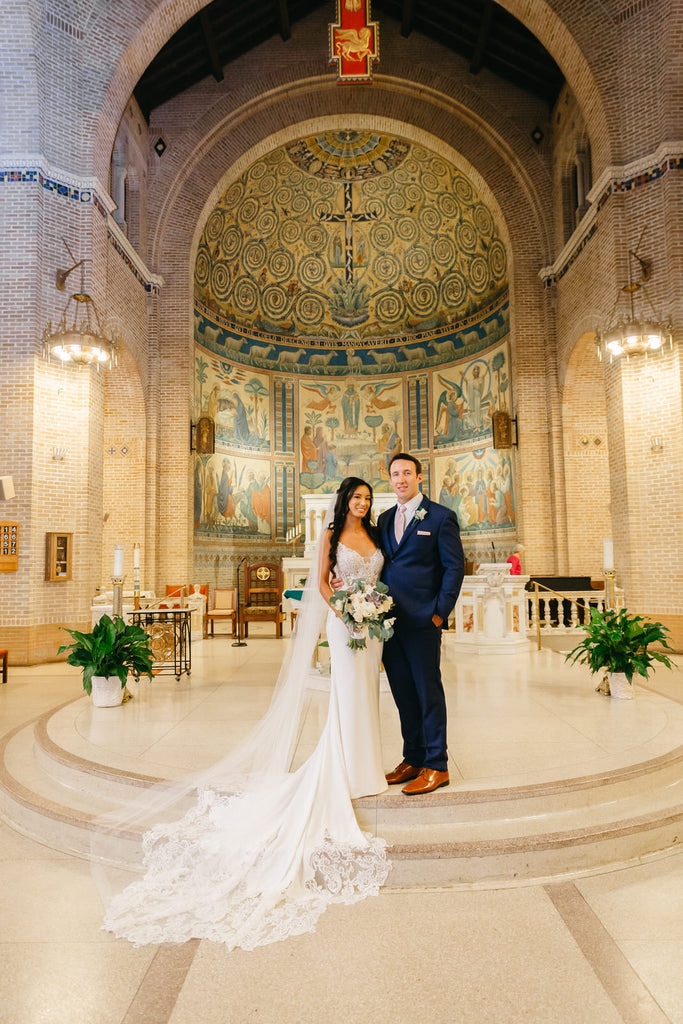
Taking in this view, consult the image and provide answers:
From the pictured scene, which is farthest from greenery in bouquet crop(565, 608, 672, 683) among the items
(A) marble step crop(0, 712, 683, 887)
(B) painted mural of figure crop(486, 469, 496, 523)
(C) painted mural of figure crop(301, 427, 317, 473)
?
(C) painted mural of figure crop(301, 427, 317, 473)

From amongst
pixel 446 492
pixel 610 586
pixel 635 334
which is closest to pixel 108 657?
pixel 610 586

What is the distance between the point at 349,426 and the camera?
64.7ft

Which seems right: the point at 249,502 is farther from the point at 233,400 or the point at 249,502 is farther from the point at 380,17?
the point at 380,17

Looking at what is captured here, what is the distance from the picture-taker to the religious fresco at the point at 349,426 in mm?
19484

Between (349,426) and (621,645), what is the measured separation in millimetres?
14157

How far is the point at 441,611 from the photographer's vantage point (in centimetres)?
375

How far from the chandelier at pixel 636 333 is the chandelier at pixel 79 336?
7185 millimetres

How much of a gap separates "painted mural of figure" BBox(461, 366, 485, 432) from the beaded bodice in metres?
14.3

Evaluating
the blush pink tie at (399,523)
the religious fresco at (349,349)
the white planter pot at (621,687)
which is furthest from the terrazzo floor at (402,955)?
the religious fresco at (349,349)

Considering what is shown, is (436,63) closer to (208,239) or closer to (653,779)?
(208,239)

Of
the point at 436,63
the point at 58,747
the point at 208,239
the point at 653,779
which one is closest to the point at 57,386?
the point at 58,747

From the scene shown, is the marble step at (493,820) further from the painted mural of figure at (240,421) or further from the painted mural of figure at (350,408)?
the painted mural of figure at (350,408)

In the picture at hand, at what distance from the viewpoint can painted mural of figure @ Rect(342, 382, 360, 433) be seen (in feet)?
64.7

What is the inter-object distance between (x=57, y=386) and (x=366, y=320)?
11.3m
